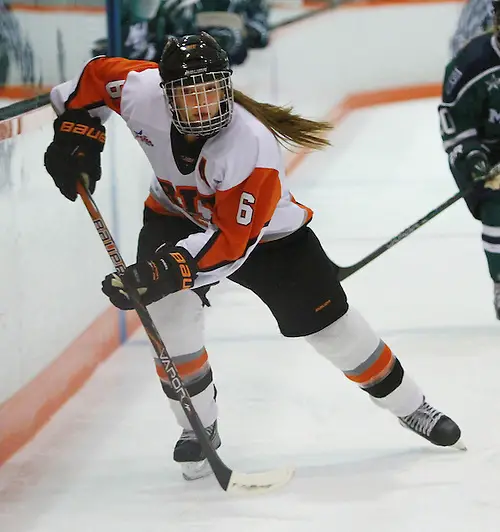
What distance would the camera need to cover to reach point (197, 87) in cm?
161

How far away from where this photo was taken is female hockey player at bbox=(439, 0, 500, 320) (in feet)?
8.63

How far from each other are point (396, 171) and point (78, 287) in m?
3.22

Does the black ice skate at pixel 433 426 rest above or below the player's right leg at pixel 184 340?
below

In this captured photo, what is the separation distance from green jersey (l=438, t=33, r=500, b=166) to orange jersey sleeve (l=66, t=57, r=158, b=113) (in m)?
1.05

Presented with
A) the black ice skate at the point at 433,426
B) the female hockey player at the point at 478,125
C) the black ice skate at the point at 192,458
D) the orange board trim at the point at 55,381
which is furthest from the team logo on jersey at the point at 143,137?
the female hockey player at the point at 478,125

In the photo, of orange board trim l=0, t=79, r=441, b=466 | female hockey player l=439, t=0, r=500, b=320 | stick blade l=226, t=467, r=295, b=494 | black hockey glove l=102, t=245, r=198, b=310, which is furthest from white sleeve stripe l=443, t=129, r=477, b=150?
black hockey glove l=102, t=245, r=198, b=310

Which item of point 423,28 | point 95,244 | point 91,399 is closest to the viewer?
point 91,399

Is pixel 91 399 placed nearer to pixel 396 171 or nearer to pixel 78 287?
pixel 78 287

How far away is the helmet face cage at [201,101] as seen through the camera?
161 centimetres

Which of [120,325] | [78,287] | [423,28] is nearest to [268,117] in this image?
[78,287]

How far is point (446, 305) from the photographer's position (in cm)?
326

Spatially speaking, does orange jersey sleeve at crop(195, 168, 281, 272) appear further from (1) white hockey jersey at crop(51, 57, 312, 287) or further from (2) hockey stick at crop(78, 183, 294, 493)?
(2) hockey stick at crop(78, 183, 294, 493)

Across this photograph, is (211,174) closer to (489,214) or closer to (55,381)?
(55,381)

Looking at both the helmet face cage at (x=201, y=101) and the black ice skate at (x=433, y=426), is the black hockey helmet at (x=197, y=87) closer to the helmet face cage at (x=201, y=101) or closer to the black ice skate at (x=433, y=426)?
the helmet face cage at (x=201, y=101)
